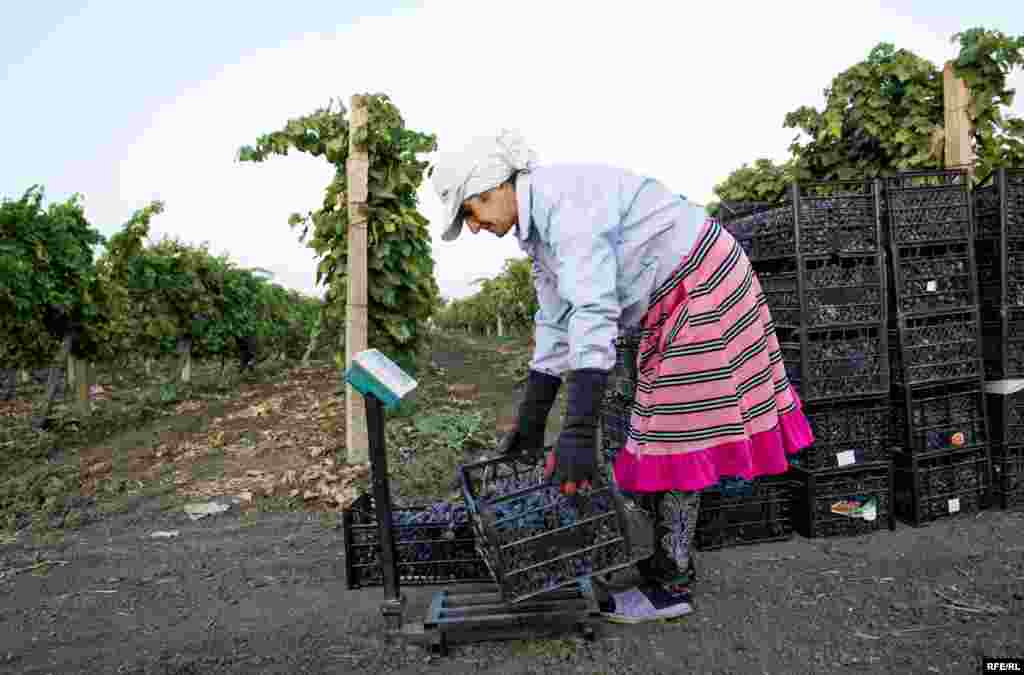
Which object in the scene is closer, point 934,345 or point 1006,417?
point 934,345

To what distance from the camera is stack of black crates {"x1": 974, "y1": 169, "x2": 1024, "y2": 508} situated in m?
3.63

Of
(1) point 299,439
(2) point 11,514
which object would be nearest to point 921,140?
(1) point 299,439

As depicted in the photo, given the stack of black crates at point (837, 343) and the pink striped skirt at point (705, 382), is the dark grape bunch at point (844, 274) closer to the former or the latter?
the stack of black crates at point (837, 343)

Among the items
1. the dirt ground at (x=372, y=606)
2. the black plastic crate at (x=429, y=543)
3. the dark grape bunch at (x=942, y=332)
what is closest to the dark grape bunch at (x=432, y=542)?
the black plastic crate at (x=429, y=543)

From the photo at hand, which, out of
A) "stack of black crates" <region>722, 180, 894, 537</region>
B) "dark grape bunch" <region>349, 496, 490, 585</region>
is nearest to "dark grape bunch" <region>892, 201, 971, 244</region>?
"stack of black crates" <region>722, 180, 894, 537</region>

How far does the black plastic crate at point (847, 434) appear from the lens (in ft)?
11.2

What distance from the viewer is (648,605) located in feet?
8.86

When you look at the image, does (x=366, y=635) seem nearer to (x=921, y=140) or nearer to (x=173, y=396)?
(x=921, y=140)

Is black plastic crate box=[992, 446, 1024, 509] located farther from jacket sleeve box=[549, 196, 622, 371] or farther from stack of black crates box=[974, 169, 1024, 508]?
jacket sleeve box=[549, 196, 622, 371]

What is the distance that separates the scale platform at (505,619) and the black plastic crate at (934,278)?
2.47 m

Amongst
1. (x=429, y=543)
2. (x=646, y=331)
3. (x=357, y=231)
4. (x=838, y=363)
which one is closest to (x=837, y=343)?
(x=838, y=363)

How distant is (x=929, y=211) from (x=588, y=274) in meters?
2.55

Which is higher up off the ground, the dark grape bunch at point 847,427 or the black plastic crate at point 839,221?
the black plastic crate at point 839,221

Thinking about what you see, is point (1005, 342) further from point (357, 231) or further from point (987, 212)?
point (357, 231)
